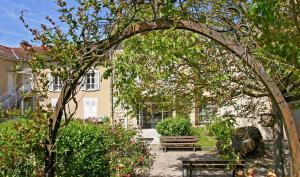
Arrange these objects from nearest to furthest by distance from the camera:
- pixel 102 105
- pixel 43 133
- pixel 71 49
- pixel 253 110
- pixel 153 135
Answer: pixel 71 49 < pixel 43 133 < pixel 253 110 < pixel 153 135 < pixel 102 105

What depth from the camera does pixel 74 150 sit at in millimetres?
6672

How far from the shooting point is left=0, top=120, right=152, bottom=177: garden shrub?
406cm

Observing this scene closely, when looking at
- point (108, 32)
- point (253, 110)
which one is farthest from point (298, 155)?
point (253, 110)

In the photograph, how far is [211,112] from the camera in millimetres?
8766

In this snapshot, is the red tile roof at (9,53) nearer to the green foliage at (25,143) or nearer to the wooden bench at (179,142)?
the wooden bench at (179,142)

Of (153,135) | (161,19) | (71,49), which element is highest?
(161,19)

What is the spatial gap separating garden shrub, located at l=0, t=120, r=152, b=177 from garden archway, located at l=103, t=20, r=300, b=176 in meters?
1.36

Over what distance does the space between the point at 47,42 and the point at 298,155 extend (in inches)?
105

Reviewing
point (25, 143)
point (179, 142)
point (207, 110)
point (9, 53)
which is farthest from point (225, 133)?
point (9, 53)

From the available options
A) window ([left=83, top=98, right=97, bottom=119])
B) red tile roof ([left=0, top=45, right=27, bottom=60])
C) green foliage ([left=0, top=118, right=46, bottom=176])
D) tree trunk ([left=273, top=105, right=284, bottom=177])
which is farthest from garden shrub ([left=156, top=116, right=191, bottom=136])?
red tile roof ([left=0, top=45, right=27, bottom=60])

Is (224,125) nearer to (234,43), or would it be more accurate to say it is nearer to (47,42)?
(234,43)

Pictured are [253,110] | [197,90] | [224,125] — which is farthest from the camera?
[253,110]

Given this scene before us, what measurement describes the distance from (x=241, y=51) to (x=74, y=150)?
3.98 metres

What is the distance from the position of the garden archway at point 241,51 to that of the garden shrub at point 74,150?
4.47 ft
